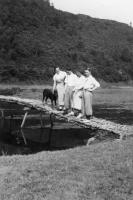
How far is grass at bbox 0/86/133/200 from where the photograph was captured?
8188mm

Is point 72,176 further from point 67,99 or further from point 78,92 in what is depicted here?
point 67,99

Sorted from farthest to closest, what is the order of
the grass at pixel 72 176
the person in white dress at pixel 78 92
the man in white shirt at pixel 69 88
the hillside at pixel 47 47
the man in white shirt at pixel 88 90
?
the hillside at pixel 47 47
the man in white shirt at pixel 69 88
the person in white dress at pixel 78 92
the man in white shirt at pixel 88 90
the grass at pixel 72 176

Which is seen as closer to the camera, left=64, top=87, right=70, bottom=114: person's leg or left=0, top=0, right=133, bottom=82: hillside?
left=64, top=87, right=70, bottom=114: person's leg

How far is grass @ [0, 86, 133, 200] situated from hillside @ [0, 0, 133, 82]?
59.4 m

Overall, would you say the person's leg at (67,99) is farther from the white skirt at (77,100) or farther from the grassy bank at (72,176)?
the grassy bank at (72,176)

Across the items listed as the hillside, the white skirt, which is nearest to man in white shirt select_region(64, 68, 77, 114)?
the white skirt

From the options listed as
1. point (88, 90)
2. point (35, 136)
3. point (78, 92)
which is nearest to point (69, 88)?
point (78, 92)

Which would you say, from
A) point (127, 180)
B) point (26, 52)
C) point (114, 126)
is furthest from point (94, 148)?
point (26, 52)

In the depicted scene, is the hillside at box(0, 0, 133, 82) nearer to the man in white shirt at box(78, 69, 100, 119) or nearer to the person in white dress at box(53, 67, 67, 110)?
the person in white dress at box(53, 67, 67, 110)

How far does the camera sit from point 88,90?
18.8 metres

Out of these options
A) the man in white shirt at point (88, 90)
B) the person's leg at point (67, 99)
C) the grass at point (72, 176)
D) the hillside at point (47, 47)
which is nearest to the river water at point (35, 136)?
the person's leg at point (67, 99)

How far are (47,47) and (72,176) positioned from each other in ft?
274

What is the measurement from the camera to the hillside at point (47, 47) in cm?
7806

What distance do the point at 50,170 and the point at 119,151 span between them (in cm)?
203
